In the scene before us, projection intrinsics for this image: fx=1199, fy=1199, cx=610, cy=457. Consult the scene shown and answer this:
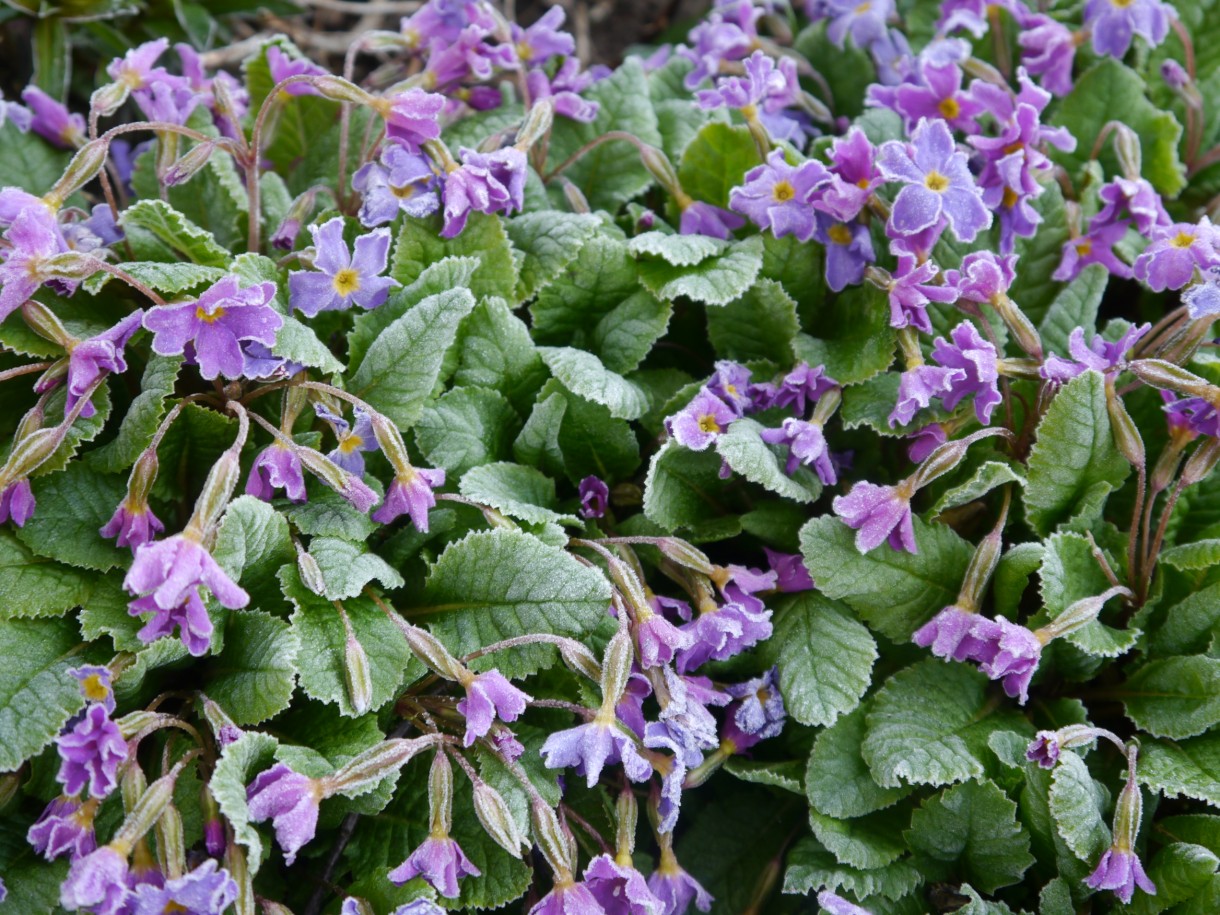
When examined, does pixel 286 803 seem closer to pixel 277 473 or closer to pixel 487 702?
pixel 487 702

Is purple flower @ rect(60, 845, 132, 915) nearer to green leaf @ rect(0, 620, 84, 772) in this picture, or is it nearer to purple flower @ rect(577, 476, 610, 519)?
green leaf @ rect(0, 620, 84, 772)

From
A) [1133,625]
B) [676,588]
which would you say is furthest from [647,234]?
[1133,625]

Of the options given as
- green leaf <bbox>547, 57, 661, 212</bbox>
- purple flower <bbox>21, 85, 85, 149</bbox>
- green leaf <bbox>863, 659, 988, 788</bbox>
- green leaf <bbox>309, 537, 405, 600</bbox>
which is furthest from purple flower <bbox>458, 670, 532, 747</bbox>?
purple flower <bbox>21, 85, 85, 149</bbox>

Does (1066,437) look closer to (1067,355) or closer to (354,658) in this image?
(1067,355)

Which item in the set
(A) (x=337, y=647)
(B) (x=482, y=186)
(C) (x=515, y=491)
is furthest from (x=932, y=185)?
(A) (x=337, y=647)

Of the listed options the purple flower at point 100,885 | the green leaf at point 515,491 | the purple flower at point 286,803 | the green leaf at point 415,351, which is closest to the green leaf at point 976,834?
the green leaf at point 515,491

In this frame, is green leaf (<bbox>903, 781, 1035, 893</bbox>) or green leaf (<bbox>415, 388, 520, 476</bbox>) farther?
green leaf (<bbox>415, 388, 520, 476</bbox>)

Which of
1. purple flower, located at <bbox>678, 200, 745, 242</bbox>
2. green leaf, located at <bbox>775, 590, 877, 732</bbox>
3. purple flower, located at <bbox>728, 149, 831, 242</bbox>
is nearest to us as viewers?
green leaf, located at <bbox>775, 590, 877, 732</bbox>
